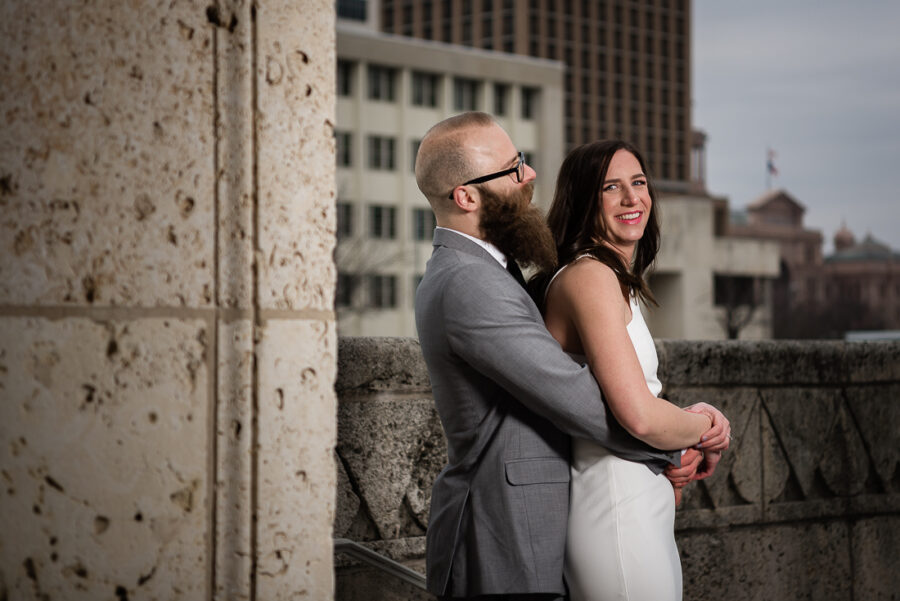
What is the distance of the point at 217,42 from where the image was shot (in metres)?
2.25

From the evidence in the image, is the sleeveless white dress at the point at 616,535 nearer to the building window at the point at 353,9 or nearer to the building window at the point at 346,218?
the building window at the point at 346,218

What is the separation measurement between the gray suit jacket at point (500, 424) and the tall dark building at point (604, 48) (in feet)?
341

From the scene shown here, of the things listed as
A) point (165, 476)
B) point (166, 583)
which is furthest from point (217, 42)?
point (166, 583)

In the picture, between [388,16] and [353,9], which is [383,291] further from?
[388,16]

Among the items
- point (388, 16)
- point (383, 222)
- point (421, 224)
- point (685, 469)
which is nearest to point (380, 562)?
point (685, 469)

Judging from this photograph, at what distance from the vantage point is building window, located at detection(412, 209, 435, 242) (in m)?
66.9

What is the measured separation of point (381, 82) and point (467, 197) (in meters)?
65.6

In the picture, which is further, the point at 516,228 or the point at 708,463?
the point at 708,463

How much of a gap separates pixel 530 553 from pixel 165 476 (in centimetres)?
86

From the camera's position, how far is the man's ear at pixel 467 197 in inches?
107

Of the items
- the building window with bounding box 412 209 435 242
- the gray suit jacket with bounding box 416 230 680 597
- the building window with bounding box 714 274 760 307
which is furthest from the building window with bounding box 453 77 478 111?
the gray suit jacket with bounding box 416 230 680 597

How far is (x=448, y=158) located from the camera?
8.91 feet

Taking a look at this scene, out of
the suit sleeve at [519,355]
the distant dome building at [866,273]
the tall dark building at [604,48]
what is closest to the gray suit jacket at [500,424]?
the suit sleeve at [519,355]

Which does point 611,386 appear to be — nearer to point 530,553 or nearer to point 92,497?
point 530,553
